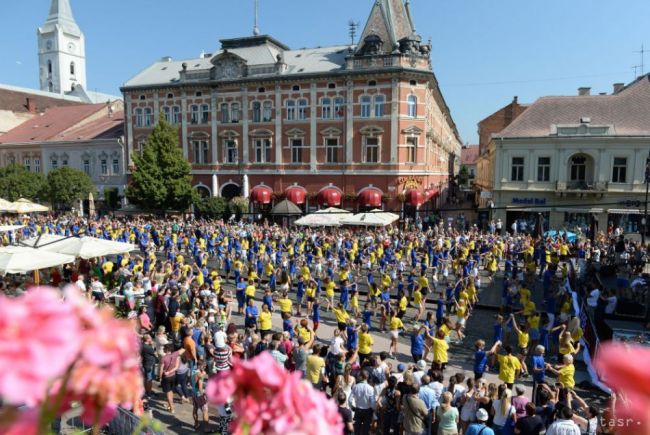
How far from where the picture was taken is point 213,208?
124 ft

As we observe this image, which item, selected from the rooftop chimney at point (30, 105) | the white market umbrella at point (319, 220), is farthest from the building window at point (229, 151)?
the rooftop chimney at point (30, 105)

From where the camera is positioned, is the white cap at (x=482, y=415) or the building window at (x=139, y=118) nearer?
the white cap at (x=482, y=415)

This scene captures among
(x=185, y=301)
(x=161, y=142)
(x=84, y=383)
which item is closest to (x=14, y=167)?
(x=161, y=142)

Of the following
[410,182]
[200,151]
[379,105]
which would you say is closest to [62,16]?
[200,151]

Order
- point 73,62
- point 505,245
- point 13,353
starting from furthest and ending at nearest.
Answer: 1. point 73,62
2. point 505,245
3. point 13,353

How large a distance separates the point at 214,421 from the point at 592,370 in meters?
8.96

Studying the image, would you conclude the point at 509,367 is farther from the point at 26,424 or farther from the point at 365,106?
the point at 365,106

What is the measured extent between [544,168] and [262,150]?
75.9 ft

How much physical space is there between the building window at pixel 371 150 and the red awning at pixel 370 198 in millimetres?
2403

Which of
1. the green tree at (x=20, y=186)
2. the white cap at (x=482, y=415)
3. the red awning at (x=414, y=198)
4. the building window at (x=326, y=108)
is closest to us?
the white cap at (x=482, y=415)

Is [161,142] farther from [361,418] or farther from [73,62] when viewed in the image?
[73,62]

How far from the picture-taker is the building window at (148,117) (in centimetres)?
4397

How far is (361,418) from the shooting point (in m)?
8.36

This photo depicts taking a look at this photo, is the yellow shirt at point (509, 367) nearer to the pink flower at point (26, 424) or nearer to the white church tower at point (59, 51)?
the pink flower at point (26, 424)
